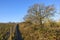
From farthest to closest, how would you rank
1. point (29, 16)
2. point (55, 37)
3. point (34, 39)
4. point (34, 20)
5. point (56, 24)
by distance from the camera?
point (29, 16) < point (34, 20) < point (56, 24) < point (34, 39) < point (55, 37)

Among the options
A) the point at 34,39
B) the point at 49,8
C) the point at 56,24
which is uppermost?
the point at 49,8

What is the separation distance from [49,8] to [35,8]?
13.1ft

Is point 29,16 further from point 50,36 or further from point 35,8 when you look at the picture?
point 50,36

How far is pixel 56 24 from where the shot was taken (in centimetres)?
2455

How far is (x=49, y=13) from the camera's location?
37.3 metres

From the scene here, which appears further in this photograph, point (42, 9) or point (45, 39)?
point (42, 9)

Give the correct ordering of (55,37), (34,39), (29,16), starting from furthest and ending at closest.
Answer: (29,16) → (34,39) → (55,37)

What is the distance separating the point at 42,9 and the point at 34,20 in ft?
18.1

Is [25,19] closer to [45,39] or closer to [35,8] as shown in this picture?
[35,8]

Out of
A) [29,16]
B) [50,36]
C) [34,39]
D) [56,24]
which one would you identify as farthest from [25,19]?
[50,36]

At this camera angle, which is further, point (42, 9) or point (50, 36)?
point (42, 9)

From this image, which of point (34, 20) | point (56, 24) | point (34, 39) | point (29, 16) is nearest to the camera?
point (34, 39)

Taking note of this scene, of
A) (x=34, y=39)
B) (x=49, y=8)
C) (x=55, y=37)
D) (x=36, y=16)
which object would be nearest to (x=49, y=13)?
(x=49, y=8)

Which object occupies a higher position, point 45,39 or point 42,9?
point 42,9
